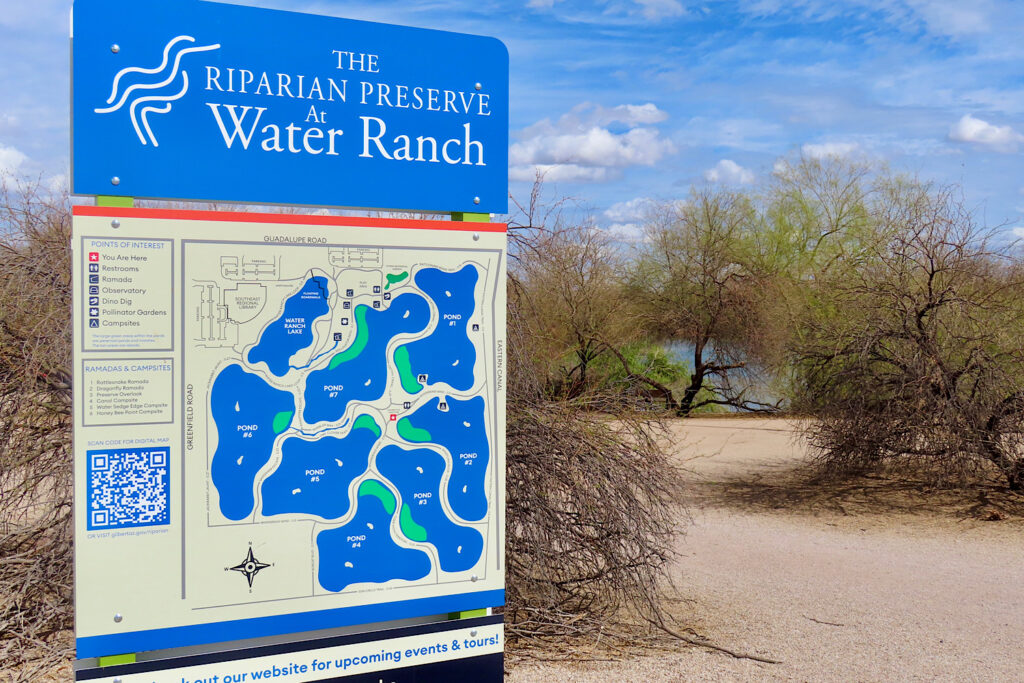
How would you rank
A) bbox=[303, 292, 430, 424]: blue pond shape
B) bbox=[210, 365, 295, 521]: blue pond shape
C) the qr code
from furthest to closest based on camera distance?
bbox=[303, 292, 430, 424]: blue pond shape → bbox=[210, 365, 295, 521]: blue pond shape → the qr code

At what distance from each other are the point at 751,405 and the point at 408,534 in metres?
21.5

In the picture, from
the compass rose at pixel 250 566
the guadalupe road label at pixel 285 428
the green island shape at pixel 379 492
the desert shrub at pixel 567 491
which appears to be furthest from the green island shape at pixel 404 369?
A: the desert shrub at pixel 567 491

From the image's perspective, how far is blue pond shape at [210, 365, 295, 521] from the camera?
296 cm

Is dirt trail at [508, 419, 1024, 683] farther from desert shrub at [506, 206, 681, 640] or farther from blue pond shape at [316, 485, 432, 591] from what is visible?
blue pond shape at [316, 485, 432, 591]

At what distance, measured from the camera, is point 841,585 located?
7.64m

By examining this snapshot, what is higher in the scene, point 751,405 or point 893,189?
point 893,189

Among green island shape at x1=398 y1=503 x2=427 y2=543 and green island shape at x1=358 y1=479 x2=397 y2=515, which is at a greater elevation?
green island shape at x1=358 y1=479 x2=397 y2=515

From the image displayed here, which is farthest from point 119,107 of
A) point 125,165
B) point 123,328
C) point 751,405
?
point 751,405

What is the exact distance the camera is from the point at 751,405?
23.7 metres

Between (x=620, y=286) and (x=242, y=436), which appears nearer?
(x=242, y=436)

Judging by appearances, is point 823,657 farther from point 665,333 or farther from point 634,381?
point 665,333

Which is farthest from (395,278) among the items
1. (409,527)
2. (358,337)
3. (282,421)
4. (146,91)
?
(146,91)

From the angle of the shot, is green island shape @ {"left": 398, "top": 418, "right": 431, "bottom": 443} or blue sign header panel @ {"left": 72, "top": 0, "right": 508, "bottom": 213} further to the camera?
green island shape @ {"left": 398, "top": 418, "right": 431, "bottom": 443}

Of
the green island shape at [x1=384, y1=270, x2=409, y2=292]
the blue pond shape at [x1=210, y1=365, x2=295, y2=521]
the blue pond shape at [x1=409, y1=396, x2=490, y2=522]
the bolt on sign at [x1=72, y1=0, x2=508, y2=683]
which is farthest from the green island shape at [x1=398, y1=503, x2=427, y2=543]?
the green island shape at [x1=384, y1=270, x2=409, y2=292]
